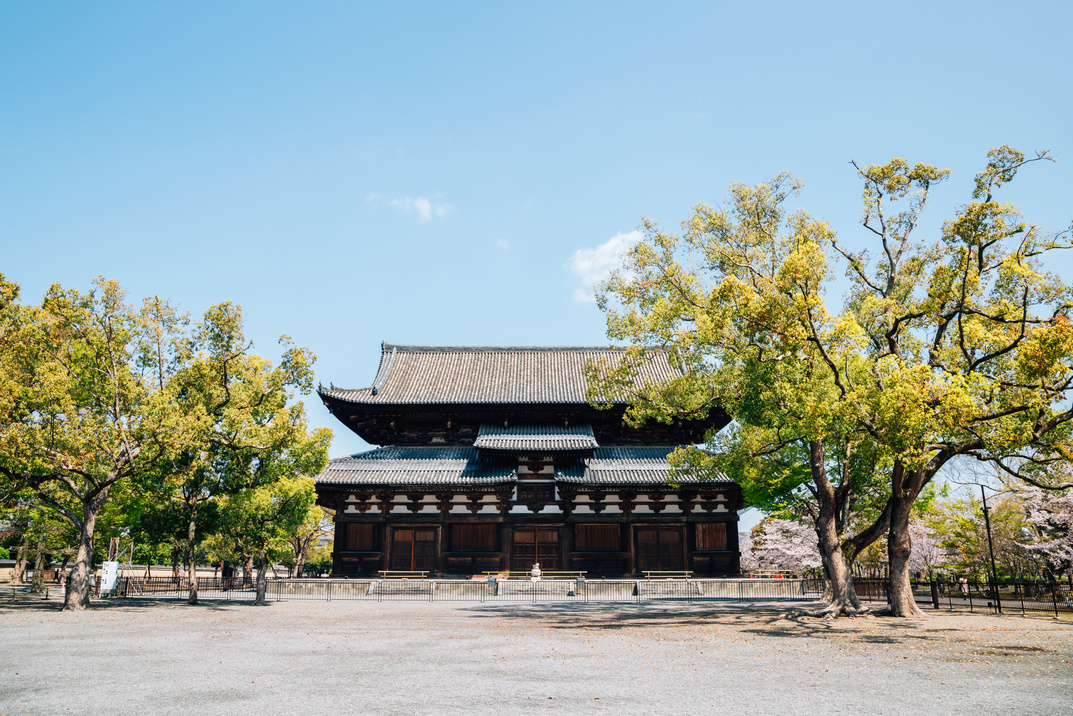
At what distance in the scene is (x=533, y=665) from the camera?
10805mm

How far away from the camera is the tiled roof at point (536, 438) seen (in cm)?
3192

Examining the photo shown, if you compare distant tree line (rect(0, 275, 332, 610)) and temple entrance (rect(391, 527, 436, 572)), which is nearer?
distant tree line (rect(0, 275, 332, 610))

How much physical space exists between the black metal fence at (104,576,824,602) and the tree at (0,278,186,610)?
24.3ft

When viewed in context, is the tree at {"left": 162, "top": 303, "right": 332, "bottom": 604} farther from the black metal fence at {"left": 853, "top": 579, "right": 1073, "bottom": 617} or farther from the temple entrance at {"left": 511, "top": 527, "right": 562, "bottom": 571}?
the black metal fence at {"left": 853, "top": 579, "right": 1073, "bottom": 617}

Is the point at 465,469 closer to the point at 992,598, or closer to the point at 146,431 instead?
the point at 146,431

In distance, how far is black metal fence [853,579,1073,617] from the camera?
2211cm

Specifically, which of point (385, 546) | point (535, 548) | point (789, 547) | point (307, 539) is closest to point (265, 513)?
point (385, 546)

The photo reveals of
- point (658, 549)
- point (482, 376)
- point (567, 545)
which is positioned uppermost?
point (482, 376)

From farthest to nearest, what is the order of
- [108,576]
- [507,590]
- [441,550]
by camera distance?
[441,550], [507,590], [108,576]

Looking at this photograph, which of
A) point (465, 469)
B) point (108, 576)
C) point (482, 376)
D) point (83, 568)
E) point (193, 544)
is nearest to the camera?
point (83, 568)

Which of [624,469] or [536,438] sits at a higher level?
[536,438]

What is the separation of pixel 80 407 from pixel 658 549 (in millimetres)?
25902

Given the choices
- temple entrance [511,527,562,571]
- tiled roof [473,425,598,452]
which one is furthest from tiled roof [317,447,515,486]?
temple entrance [511,527,562,571]

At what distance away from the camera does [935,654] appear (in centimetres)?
1206
